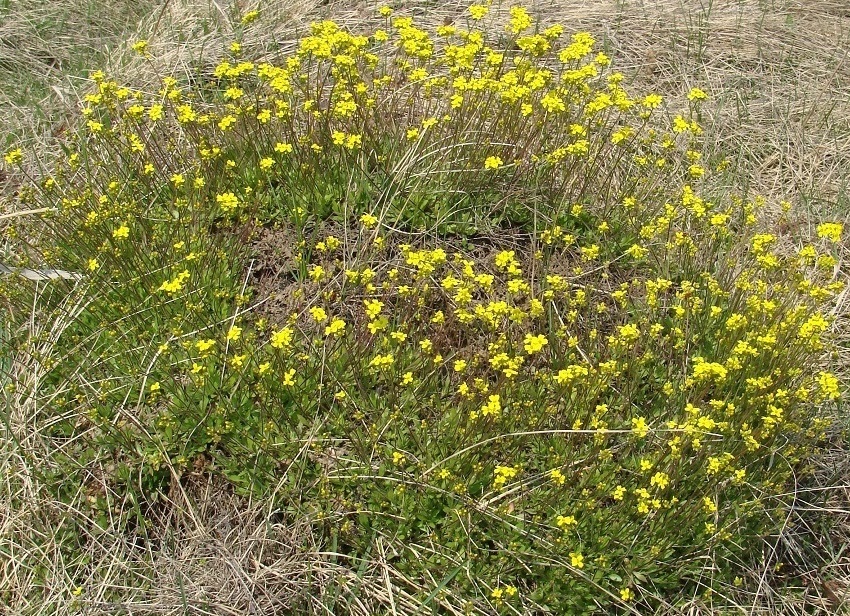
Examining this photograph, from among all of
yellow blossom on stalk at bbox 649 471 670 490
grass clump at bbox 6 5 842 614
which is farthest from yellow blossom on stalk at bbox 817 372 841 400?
yellow blossom on stalk at bbox 649 471 670 490

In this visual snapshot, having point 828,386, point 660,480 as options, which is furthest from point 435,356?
point 828,386

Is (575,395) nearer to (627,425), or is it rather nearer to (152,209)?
(627,425)

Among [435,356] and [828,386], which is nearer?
[828,386]

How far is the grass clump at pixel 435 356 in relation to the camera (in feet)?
10.2

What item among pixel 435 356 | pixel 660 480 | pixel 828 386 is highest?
pixel 435 356

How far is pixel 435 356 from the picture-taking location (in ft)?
11.0

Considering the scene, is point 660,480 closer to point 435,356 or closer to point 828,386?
point 828,386

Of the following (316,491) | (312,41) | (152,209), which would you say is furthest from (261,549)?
(312,41)

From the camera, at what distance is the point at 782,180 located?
5.45 meters

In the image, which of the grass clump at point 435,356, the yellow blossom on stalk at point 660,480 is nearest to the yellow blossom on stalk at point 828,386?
the grass clump at point 435,356

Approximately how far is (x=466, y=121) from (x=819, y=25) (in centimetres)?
414

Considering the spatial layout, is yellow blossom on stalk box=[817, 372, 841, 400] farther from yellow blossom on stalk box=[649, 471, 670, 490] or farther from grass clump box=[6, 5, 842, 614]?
yellow blossom on stalk box=[649, 471, 670, 490]

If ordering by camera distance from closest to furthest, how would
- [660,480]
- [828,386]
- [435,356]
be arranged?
[660,480] < [828,386] < [435,356]

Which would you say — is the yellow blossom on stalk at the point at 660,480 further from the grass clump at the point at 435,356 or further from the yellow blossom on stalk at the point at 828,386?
the yellow blossom on stalk at the point at 828,386
